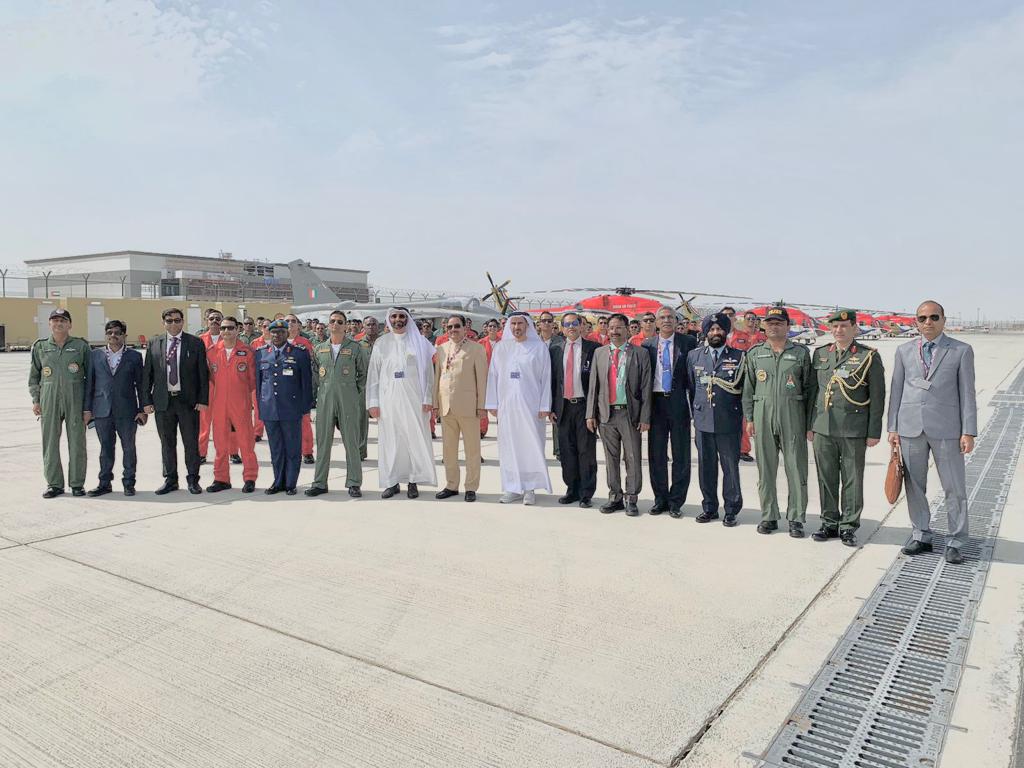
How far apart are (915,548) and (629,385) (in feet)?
8.11

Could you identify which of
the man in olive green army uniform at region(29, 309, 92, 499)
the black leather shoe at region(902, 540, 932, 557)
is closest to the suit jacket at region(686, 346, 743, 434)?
the black leather shoe at region(902, 540, 932, 557)

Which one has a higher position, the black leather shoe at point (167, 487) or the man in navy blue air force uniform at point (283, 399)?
the man in navy blue air force uniform at point (283, 399)

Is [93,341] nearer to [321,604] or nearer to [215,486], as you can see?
[215,486]

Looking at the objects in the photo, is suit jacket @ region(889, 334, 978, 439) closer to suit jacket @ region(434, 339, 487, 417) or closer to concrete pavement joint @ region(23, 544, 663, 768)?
concrete pavement joint @ region(23, 544, 663, 768)

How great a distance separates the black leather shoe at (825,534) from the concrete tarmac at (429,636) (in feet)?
0.55

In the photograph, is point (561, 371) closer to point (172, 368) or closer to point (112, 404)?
point (172, 368)

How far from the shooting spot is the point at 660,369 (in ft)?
20.4

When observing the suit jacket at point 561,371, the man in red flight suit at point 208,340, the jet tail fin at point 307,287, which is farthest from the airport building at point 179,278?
the suit jacket at point 561,371

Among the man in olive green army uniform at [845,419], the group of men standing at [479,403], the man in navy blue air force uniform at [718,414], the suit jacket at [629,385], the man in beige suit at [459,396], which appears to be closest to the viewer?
the man in olive green army uniform at [845,419]

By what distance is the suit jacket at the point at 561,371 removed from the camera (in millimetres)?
6539

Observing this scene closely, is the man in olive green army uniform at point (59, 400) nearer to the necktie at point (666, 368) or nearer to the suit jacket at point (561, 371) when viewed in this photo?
the suit jacket at point (561, 371)

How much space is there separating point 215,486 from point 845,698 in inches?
234

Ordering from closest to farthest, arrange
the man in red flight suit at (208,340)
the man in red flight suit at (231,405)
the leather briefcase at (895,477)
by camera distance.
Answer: the leather briefcase at (895,477)
the man in red flight suit at (231,405)
the man in red flight suit at (208,340)

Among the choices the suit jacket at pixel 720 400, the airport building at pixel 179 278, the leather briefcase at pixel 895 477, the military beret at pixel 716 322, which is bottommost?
the leather briefcase at pixel 895 477
